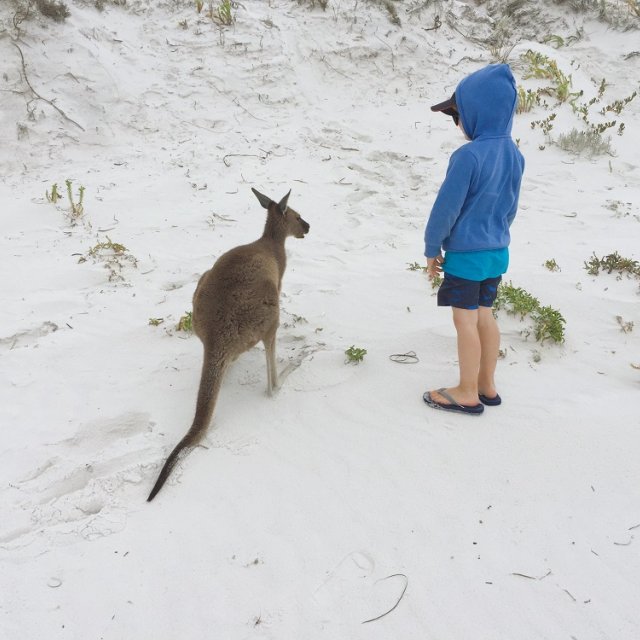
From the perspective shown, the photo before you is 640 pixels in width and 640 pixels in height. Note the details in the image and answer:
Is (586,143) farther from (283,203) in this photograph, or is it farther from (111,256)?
(111,256)

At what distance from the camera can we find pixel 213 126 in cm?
752

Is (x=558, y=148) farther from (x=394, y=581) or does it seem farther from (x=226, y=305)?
(x=394, y=581)

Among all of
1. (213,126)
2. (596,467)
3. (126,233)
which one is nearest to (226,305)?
(596,467)

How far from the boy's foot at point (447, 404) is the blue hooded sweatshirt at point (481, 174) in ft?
3.00

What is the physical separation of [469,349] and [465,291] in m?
0.35

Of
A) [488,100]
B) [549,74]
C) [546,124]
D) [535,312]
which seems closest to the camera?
[488,100]

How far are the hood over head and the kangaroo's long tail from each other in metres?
1.94

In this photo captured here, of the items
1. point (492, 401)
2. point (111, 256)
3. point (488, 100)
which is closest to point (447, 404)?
point (492, 401)

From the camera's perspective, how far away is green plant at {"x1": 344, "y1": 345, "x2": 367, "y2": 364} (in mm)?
3467

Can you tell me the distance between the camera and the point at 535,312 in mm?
3861

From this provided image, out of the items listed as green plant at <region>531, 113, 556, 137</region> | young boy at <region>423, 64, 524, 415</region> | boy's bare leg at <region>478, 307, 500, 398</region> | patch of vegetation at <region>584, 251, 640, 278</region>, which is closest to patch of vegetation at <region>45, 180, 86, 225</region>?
young boy at <region>423, 64, 524, 415</region>

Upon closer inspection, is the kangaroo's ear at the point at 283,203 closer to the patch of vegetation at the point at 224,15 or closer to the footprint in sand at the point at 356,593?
the footprint in sand at the point at 356,593

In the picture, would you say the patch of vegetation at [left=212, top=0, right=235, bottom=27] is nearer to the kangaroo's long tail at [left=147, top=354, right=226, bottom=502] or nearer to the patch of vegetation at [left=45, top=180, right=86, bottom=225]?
the patch of vegetation at [left=45, top=180, right=86, bottom=225]

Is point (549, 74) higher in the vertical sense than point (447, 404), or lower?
higher
